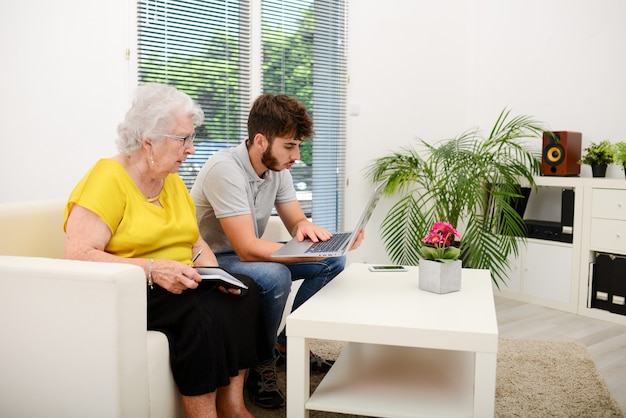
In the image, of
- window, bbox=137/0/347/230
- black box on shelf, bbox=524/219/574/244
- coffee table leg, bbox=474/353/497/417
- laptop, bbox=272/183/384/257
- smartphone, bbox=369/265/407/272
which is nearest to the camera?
coffee table leg, bbox=474/353/497/417

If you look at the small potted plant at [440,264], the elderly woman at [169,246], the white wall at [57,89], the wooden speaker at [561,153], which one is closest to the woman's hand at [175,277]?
the elderly woman at [169,246]

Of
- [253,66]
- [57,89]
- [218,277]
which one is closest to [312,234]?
[218,277]

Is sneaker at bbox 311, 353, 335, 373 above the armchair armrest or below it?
below

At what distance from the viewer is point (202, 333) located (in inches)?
65.7

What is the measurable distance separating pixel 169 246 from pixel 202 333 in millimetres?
365

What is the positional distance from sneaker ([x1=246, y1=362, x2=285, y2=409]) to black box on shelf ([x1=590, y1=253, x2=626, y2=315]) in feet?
7.41

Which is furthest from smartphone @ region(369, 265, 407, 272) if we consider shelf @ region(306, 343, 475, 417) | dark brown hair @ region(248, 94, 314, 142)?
dark brown hair @ region(248, 94, 314, 142)

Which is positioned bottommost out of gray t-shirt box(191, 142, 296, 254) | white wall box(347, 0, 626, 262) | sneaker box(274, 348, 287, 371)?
sneaker box(274, 348, 287, 371)

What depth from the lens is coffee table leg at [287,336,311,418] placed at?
66.7 inches

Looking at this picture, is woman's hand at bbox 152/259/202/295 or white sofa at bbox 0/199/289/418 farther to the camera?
woman's hand at bbox 152/259/202/295

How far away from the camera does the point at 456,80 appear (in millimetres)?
4711

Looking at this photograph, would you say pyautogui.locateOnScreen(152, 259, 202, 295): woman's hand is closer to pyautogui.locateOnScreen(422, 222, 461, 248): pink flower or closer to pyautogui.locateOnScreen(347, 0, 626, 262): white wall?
pyautogui.locateOnScreen(422, 222, 461, 248): pink flower

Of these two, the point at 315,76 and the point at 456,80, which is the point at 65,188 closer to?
the point at 315,76

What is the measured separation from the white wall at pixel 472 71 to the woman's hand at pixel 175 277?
2.67 meters
